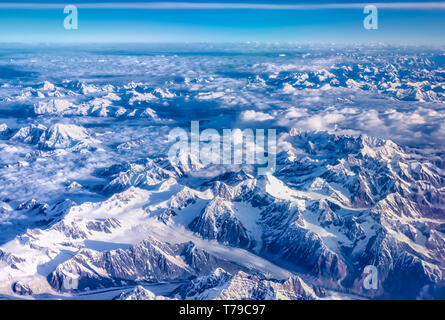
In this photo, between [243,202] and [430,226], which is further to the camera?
[243,202]

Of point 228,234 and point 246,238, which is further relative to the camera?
point 228,234

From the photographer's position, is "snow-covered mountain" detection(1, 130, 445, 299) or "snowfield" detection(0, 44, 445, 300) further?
"snow-covered mountain" detection(1, 130, 445, 299)

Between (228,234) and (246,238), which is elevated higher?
(228,234)

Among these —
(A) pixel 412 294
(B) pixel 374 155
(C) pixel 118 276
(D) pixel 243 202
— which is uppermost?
(B) pixel 374 155

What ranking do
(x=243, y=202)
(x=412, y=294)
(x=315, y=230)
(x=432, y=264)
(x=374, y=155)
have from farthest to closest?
(x=374, y=155) < (x=243, y=202) < (x=315, y=230) < (x=432, y=264) < (x=412, y=294)

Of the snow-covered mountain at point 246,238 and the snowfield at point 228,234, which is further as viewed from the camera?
the snow-covered mountain at point 246,238

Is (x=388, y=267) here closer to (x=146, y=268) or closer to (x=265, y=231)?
(x=265, y=231)

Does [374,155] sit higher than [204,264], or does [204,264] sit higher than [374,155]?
[374,155]
